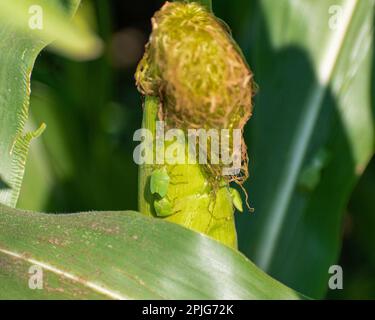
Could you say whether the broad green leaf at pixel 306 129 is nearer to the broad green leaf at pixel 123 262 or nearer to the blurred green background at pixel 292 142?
the blurred green background at pixel 292 142

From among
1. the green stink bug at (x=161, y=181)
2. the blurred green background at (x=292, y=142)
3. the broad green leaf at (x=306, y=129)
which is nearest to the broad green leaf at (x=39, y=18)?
the green stink bug at (x=161, y=181)

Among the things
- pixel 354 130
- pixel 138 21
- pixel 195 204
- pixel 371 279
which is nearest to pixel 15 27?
pixel 195 204

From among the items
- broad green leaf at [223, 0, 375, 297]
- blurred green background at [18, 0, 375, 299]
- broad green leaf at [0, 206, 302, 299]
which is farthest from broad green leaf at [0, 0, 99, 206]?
broad green leaf at [223, 0, 375, 297]

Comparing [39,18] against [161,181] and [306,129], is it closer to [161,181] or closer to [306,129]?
[161,181]

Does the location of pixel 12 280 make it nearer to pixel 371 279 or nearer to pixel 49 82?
pixel 49 82

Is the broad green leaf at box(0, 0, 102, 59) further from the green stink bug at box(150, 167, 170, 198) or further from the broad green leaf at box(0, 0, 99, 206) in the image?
the green stink bug at box(150, 167, 170, 198)

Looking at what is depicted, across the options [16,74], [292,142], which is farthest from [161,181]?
[292,142]

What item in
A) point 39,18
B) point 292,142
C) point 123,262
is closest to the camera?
point 123,262
